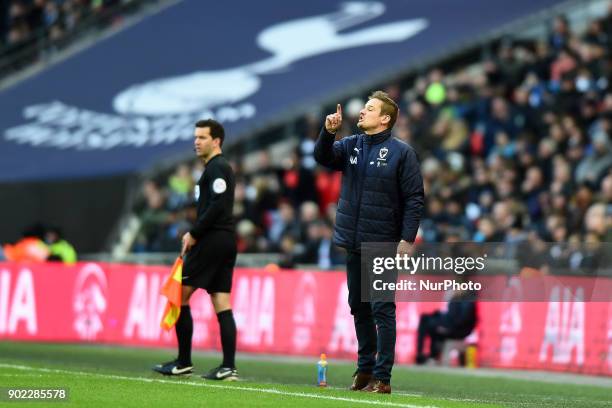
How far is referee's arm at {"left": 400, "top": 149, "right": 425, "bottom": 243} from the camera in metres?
10.5

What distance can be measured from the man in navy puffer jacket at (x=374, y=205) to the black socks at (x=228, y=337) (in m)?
1.27

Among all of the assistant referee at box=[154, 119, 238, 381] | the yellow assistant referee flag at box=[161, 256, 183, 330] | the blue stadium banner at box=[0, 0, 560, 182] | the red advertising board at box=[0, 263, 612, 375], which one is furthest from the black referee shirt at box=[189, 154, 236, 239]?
the blue stadium banner at box=[0, 0, 560, 182]

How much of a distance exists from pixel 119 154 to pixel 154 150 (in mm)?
643

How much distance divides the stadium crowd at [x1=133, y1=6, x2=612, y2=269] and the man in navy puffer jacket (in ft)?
20.7

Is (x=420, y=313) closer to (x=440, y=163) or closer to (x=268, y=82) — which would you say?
(x=440, y=163)

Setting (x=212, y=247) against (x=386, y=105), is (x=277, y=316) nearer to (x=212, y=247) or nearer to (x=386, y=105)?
(x=212, y=247)

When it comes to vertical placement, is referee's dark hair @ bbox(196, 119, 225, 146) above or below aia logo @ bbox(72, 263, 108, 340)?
above

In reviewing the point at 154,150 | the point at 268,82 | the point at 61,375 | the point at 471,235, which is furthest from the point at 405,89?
the point at 61,375

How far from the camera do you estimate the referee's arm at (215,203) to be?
11680 millimetres

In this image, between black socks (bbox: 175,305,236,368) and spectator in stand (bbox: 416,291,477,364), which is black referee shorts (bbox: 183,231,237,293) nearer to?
black socks (bbox: 175,305,236,368)

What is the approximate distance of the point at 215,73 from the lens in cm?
2433

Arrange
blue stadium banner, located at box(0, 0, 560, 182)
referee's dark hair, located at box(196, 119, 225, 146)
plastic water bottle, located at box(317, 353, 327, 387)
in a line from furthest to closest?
1. blue stadium banner, located at box(0, 0, 560, 182)
2. referee's dark hair, located at box(196, 119, 225, 146)
3. plastic water bottle, located at box(317, 353, 327, 387)

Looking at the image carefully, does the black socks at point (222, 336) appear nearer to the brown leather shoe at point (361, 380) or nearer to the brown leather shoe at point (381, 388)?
the brown leather shoe at point (361, 380)

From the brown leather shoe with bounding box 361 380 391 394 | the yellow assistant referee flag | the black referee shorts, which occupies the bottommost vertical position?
the brown leather shoe with bounding box 361 380 391 394
